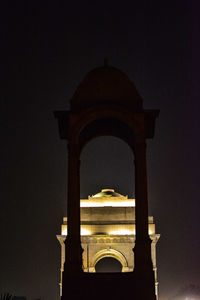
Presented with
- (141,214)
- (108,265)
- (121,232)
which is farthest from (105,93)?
(108,265)

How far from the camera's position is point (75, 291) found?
1978 centimetres

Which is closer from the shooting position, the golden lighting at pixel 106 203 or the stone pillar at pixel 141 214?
the stone pillar at pixel 141 214

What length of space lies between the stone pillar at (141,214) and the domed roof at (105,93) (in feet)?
6.33

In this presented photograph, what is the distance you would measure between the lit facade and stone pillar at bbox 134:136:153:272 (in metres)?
25.0

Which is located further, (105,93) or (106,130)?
(106,130)

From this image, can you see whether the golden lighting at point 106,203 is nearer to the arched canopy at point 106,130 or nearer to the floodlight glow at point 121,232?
the floodlight glow at point 121,232

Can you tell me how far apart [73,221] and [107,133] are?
18.6 ft

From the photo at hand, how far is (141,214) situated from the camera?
21312 millimetres

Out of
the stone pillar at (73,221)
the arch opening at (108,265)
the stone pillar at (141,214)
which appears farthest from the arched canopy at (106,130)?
the arch opening at (108,265)

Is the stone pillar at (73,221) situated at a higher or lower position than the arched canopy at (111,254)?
lower

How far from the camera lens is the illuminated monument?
65.2 feet

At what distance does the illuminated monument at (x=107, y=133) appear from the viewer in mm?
19875

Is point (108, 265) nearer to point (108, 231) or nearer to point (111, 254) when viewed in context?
point (111, 254)

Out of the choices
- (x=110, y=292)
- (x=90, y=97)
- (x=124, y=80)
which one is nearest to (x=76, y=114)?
(x=90, y=97)
